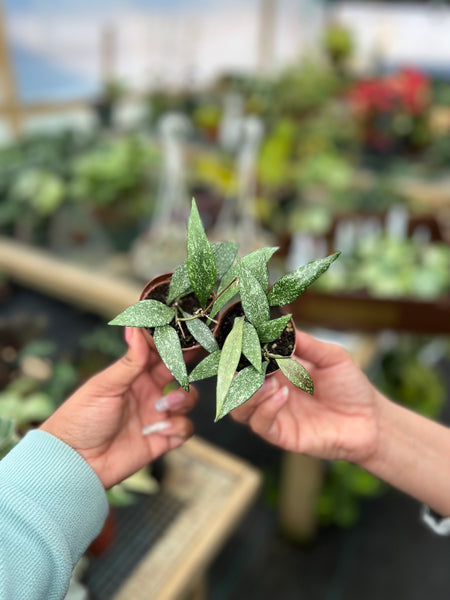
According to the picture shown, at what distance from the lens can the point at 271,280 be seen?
4.22 feet

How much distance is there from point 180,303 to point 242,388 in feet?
0.48

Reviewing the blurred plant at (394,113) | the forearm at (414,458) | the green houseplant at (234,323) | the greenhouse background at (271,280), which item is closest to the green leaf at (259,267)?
the green houseplant at (234,323)

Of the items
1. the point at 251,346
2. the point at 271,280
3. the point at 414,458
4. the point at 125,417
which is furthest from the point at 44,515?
the point at 271,280

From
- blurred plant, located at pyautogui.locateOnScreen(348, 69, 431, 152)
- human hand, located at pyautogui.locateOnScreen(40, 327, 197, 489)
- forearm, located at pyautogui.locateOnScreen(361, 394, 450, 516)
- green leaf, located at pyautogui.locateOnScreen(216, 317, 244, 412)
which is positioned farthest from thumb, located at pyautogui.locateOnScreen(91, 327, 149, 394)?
blurred plant, located at pyautogui.locateOnScreen(348, 69, 431, 152)

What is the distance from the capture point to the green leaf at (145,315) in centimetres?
45

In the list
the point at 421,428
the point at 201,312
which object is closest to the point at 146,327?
the point at 201,312

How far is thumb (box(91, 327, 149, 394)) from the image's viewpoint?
504 mm

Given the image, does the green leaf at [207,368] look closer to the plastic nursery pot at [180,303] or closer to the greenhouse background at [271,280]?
the plastic nursery pot at [180,303]

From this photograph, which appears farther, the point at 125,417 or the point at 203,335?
the point at 125,417

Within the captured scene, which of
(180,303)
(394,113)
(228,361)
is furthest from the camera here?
(394,113)

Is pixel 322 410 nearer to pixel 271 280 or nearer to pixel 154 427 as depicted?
pixel 154 427

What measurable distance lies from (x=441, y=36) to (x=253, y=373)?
19.4 ft

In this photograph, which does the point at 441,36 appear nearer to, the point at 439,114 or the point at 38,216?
the point at 439,114

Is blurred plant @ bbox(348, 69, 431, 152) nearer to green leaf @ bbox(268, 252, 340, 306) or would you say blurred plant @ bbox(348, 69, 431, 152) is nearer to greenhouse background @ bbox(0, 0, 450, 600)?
greenhouse background @ bbox(0, 0, 450, 600)
